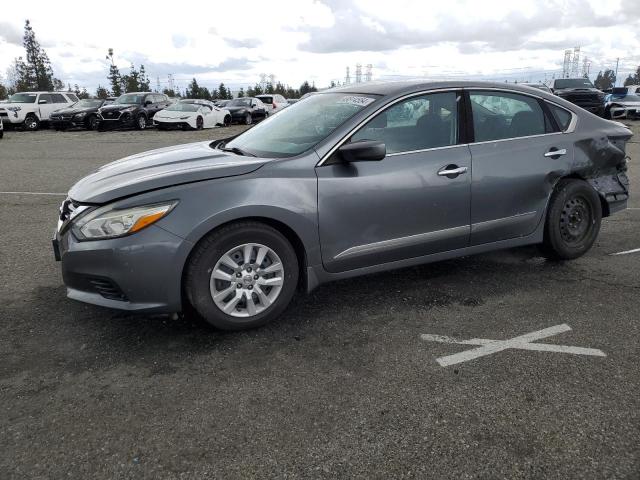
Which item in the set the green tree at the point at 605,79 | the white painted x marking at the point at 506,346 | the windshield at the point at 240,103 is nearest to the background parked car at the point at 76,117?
the windshield at the point at 240,103

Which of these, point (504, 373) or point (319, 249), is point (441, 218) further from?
point (504, 373)

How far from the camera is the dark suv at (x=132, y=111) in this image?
80.1 feet

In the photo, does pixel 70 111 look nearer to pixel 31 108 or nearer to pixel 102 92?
pixel 31 108

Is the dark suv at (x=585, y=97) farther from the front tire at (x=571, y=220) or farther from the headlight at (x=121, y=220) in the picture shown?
the headlight at (x=121, y=220)

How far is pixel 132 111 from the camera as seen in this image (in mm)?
25000

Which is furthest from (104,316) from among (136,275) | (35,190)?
(35,190)

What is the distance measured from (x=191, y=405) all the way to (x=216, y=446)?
39cm

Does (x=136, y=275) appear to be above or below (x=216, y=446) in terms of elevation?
above

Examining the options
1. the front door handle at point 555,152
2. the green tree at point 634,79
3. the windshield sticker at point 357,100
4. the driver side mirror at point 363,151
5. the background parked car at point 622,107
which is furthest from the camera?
the green tree at point 634,79

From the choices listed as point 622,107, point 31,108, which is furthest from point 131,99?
point 622,107

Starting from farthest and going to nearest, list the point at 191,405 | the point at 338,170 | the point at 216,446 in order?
1. the point at 338,170
2. the point at 191,405
3. the point at 216,446

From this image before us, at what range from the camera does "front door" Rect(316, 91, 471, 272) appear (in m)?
3.76

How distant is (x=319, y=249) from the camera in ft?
12.2

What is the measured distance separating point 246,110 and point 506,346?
85.7 ft
